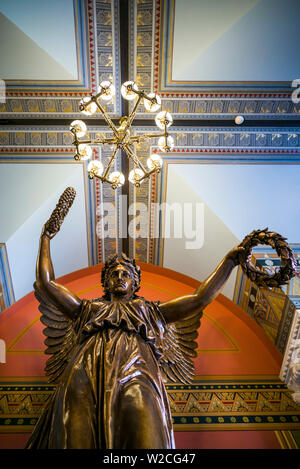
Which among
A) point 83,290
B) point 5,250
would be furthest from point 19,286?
point 83,290

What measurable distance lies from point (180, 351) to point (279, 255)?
1243mm

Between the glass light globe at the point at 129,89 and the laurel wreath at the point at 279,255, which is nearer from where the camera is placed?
the laurel wreath at the point at 279,255

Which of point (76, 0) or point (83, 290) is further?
point (83, 290)

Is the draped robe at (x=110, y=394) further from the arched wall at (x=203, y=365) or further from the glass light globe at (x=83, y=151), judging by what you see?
the glass light globe at (x=83, y=151)

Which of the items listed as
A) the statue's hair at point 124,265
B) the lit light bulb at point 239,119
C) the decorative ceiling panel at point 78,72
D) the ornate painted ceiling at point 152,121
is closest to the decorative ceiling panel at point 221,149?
the ornate painted ceiling at point 152,121

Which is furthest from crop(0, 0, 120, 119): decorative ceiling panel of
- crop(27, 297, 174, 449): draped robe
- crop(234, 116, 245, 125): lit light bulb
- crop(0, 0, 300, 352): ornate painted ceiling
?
crop(27, 297, 174, 449): draped robe

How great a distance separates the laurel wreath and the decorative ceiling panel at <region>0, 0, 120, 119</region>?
3.30 m

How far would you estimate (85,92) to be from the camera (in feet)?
16.1

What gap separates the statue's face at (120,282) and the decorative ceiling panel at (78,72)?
2.91 m

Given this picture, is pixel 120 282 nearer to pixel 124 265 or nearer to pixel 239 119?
pixel 124 265

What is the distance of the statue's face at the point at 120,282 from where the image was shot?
291 cm

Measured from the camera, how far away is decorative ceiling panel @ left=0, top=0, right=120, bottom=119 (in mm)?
4508

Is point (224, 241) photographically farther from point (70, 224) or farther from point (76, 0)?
point (76, 0)

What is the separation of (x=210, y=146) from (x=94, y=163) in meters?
2.09
